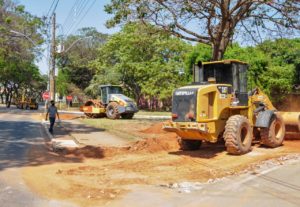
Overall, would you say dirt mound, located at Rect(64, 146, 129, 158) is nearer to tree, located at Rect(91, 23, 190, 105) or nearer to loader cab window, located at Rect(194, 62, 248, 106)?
loader cab window, located at Rect(194, 62, 248, 106)

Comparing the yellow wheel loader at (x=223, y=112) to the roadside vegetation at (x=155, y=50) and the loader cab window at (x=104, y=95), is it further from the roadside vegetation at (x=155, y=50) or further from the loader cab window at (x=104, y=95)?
the loader cab window at (x=104, y=95)

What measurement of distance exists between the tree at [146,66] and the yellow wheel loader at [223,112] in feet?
116

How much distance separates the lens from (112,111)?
114ft

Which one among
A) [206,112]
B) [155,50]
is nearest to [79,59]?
[155,50]

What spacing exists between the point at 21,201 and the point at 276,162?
752 cm

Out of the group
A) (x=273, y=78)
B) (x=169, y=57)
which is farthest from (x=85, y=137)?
(x=169, y=57)

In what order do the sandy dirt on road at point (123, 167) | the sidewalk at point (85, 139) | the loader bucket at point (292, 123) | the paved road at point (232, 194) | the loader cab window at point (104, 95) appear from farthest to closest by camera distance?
the loader cab window at point (104, 95), the sidewalk at point (85, 139), the loader bucket at point (292, 123), the sandy dirt on road at point (123, 167), the paved road at point (232, 194)

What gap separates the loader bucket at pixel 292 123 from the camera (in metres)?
17.8

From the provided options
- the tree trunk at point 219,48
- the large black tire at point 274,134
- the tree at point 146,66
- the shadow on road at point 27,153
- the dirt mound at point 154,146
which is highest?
the tree at point 146,66

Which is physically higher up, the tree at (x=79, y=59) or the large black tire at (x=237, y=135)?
the tree at (x=79, y=59)

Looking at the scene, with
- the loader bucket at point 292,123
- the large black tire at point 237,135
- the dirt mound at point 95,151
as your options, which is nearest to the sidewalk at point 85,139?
the dirt mound at point 95,151

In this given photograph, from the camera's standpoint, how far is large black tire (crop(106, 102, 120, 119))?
1342 inches

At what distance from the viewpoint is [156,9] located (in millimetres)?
22500

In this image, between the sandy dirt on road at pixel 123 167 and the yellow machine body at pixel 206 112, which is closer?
the sandy dirt on road at pixel 123 167
